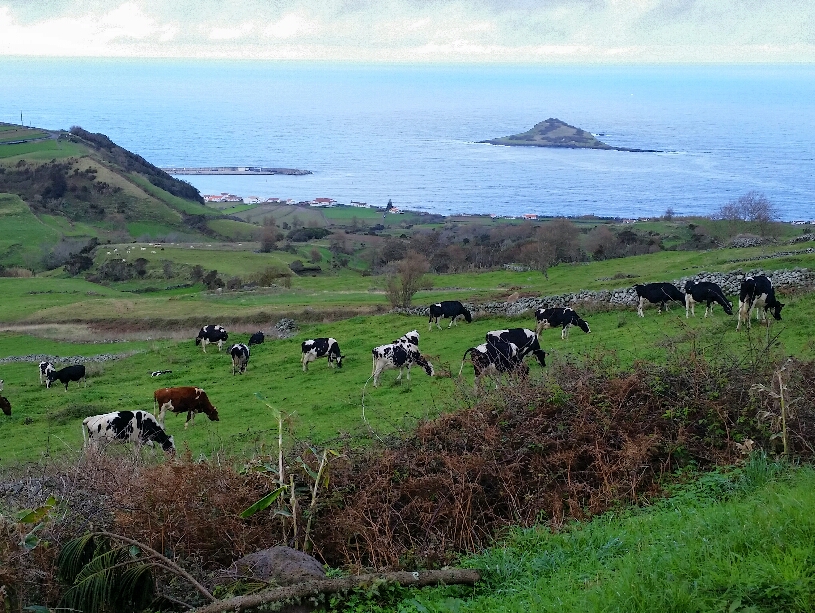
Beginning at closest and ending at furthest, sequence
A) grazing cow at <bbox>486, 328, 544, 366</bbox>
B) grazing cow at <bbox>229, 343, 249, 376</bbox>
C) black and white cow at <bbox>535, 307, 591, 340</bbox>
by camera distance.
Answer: grazing cow at <bbox>486, 328, 544, 366</bbox> → black and white cow at <bbox>535, 307, 591, 340</bbox> → grazing cow at <bbox>229, 343, 249, 376</bbox>

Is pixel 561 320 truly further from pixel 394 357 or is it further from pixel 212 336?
pixel 212 336

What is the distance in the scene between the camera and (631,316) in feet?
89.8

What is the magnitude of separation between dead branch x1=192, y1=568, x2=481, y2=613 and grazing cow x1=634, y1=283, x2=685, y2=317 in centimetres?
2098

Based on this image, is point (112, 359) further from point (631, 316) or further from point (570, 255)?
point (570, 255)

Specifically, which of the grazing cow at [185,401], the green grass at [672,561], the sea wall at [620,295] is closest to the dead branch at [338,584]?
the green grass at [672,561]

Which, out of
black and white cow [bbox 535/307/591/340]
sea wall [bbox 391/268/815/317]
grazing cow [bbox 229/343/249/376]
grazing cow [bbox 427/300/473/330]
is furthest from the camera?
grazing cow [bbox 427/300/473/330]

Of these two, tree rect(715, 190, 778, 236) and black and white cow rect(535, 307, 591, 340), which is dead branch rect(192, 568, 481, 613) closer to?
black and white cow rect(535, 307, 591, 340)

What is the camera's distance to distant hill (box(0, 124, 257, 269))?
10362cm

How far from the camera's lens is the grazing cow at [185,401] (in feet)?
69.5

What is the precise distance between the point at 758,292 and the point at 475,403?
1338cm

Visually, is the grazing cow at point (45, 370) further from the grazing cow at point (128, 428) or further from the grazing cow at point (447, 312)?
the grazing cow at point (447, 312)

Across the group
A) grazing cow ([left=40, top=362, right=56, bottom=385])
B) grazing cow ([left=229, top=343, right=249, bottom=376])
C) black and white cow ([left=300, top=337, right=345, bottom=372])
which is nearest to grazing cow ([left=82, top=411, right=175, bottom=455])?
black and white cow ([left=300, top=337, right=345, bottom=372])

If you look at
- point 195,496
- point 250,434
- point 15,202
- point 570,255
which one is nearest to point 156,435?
point 250,434

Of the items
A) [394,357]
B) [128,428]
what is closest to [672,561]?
[128,428]
